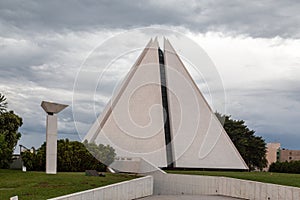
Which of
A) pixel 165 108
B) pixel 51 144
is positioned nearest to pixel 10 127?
pixel 51 144

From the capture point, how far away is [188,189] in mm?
14930

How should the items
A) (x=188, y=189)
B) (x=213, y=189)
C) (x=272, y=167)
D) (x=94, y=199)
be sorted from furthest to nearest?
(x=272, y=167) < (x=188, y=189) < (x=213, y=189) < (x=94, y=199)

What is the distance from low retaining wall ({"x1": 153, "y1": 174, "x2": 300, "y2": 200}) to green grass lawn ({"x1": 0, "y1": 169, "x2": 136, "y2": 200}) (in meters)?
2.82

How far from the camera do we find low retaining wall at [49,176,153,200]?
10.2 m

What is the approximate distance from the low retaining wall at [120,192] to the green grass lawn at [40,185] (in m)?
0.55

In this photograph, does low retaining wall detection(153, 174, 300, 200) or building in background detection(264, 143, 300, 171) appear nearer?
low retaining wall detection(153, 174, 300, 200)

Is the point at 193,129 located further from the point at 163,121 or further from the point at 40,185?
the point at 40,185

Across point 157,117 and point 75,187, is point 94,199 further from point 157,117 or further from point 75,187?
point 157,117

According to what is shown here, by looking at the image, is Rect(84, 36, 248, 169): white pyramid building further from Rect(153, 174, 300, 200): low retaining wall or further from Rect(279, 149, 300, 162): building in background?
Rect(279, 149, 300, 162): building in background

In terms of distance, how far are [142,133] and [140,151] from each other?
1.17 m

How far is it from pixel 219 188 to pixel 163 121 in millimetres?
10443

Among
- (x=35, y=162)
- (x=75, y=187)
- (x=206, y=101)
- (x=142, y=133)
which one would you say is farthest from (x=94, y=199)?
(x=206, y=101)

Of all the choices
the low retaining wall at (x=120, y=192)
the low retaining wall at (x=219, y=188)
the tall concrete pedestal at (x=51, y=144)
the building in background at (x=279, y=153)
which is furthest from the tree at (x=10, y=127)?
the building in background at (x=279, y=153)

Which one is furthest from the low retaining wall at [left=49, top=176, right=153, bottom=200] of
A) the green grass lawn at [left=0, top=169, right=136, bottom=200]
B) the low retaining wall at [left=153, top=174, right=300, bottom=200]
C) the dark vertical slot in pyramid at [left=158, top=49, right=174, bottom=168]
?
the dark vertical slot in pyramid at [left=158, top=49, right=174, bottom=168]
